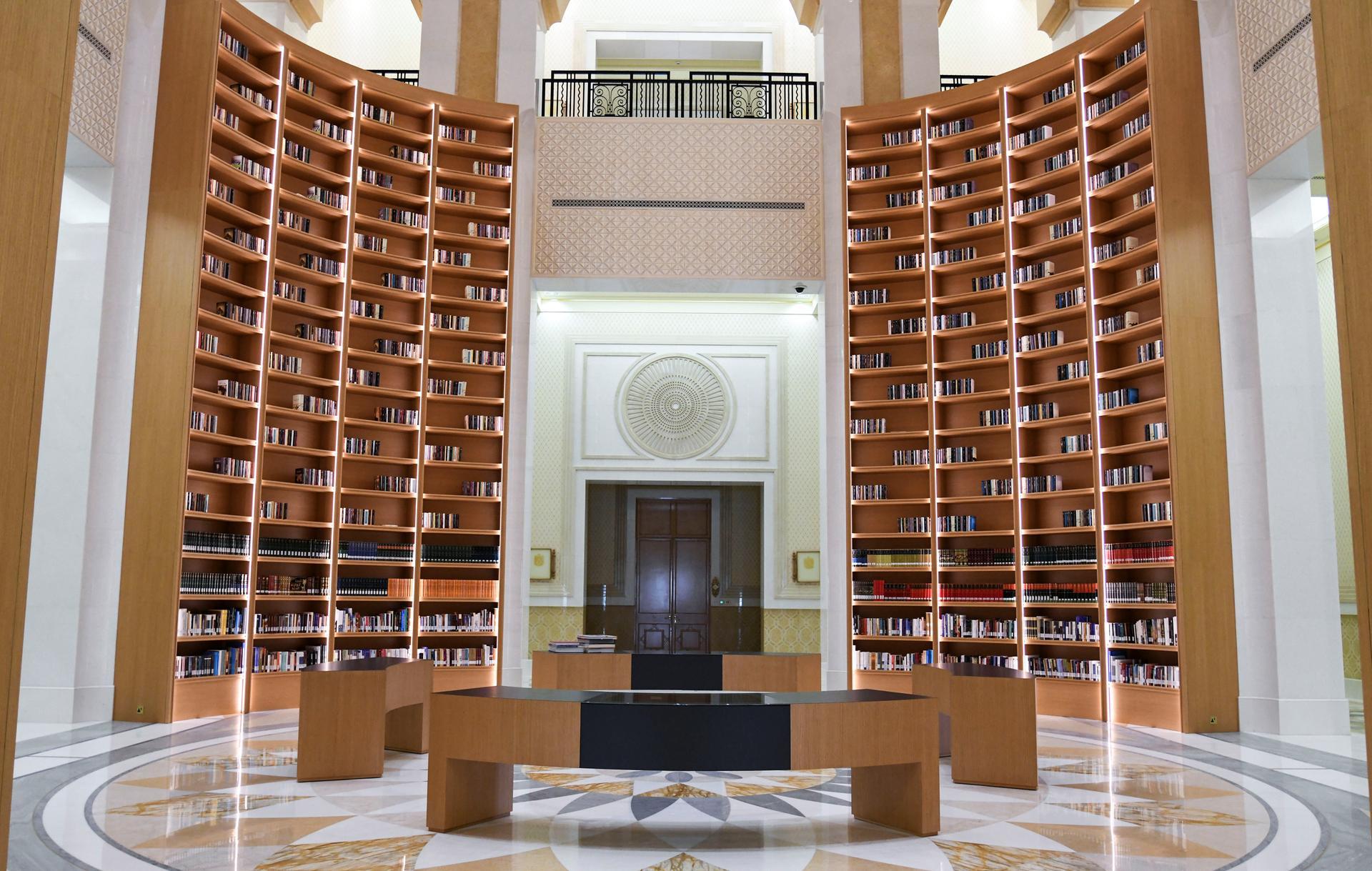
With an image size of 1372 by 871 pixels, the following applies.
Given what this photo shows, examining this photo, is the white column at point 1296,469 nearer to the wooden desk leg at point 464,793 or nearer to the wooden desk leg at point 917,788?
the wooden desk leg at point 917,788

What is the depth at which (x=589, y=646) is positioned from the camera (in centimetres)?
754

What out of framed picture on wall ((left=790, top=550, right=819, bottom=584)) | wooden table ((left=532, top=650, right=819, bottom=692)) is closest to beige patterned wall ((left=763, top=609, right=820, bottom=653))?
framed picture on wall ((left=790, top=550, right=819, bottom=584))

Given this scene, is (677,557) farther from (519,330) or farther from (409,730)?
(409,730)

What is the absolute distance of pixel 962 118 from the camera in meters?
9.99

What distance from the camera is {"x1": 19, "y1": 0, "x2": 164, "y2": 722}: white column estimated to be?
711 cm

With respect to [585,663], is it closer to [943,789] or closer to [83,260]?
[943,789]

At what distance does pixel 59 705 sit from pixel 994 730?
6.37m

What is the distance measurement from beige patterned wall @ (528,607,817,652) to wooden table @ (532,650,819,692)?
4900 mm

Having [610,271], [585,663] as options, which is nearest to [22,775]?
[585,663]

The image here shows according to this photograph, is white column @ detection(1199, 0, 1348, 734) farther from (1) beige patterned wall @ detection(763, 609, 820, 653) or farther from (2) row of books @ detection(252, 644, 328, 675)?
(2) row of books @ detection(252, 644, 328, 675)

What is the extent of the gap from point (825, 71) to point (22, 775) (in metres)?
9.29

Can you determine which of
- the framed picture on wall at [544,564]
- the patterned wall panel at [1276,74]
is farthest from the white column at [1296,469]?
the framed picture on wall at [544,564]

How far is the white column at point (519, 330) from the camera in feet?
31.6

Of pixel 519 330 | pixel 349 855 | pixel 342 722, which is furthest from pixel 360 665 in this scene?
pixel 519 330
